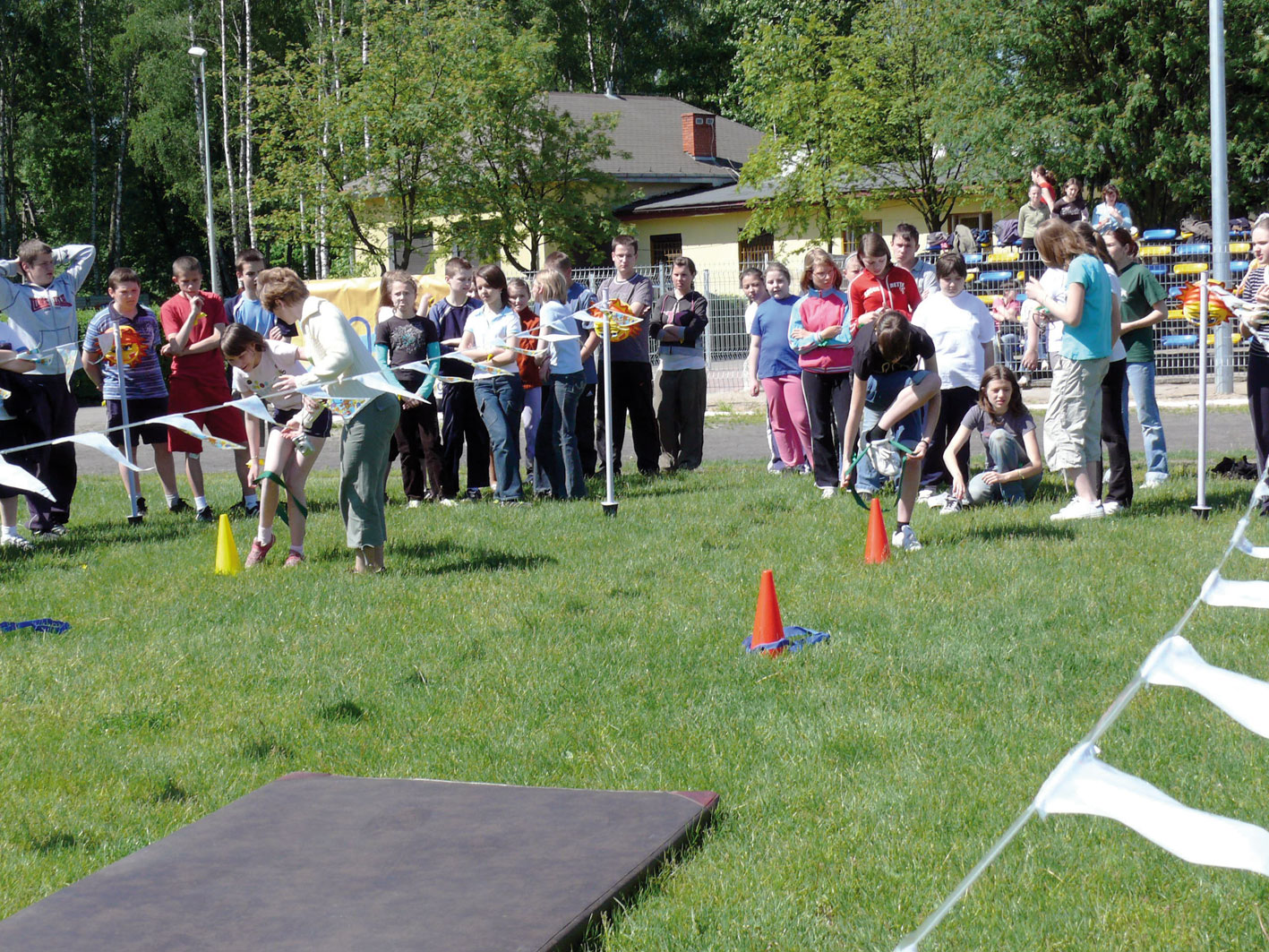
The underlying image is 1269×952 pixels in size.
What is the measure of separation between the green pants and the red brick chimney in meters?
40.1

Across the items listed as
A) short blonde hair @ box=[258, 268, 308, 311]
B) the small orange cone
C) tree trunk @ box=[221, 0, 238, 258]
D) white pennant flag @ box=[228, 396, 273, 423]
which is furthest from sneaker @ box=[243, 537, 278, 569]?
tree trunk @ box=[221, 0, 238, 258]

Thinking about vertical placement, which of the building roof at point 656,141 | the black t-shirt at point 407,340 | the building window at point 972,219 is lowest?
the black t-shirt at point 407,340

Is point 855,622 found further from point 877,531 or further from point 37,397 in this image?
point 37,397

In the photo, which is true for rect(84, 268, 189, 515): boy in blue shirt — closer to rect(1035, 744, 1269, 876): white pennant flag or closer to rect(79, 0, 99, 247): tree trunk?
rect(1035, 744, 1269, 876): white pennant flag

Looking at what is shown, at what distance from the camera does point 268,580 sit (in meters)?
7.93

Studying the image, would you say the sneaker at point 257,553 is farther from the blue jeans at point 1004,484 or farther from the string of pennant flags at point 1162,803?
the string of pennant flags at point 1162,803

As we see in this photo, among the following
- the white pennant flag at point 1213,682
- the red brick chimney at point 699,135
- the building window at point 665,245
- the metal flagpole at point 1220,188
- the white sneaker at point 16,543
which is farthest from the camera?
the red brick chimney at point 699,135

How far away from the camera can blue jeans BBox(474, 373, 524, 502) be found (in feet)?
33.5

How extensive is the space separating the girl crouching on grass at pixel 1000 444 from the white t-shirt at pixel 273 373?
4600 millimetres

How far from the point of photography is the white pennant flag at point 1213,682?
2.78m

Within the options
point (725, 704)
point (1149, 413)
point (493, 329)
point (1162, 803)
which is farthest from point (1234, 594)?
point (493, 329)

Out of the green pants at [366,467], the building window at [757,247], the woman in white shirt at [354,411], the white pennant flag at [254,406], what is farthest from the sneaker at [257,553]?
the building window at [757,247]

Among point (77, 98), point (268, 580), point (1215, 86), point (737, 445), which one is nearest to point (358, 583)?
point (268, 580)

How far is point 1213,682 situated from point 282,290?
19.6 ft
